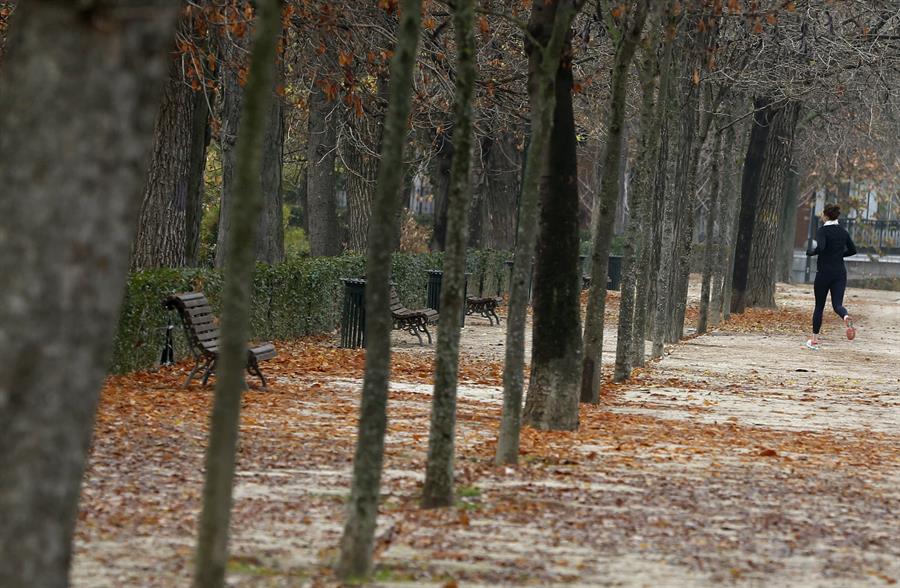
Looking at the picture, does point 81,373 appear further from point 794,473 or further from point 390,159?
point 794,473

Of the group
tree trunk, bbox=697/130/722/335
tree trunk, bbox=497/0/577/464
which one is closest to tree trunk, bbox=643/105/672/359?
tree trunk, bbox=697/130/722/335

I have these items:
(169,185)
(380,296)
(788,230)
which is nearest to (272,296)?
(169,185)

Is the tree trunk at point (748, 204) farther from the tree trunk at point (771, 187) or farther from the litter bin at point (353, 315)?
the litter bin at point (353, 315)

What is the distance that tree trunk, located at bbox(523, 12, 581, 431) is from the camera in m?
11.9

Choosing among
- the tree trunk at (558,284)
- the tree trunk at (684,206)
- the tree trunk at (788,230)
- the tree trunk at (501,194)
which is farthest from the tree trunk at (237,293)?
the tree trunk at (788,230)

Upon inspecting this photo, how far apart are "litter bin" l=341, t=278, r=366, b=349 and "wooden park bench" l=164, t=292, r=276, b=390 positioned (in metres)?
5.66

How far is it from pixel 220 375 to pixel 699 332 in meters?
21.2

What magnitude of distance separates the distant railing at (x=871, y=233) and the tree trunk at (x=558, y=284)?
46974 mm

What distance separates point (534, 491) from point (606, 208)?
5.56 meters

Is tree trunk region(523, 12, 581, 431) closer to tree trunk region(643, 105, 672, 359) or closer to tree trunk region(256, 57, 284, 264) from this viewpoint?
tree trunk region(643, 105, 672, 359)

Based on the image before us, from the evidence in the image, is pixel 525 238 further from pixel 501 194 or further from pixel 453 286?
pixel 501 194

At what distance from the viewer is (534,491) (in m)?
9.01

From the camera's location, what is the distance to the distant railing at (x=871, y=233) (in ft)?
190

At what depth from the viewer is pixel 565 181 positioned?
11844 mm
